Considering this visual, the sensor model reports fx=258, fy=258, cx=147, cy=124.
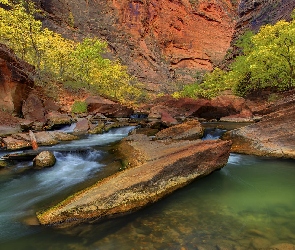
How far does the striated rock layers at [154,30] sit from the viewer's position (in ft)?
196

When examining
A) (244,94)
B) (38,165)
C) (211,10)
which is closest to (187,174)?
(38,165)

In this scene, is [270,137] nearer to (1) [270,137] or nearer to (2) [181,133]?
(1) [270,137]

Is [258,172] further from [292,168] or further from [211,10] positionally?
[211,10]

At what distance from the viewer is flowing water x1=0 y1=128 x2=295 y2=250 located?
4.17 meters

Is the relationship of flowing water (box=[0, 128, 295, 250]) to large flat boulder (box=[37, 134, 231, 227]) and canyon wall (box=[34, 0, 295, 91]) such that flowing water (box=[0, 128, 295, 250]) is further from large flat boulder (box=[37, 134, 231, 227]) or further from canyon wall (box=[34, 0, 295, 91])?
canyon wall (box=[34, 0, 295, 91])

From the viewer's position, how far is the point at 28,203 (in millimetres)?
5727

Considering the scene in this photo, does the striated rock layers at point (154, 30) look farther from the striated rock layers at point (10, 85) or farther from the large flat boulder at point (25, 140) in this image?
the large flat boulder at point (25, 140)

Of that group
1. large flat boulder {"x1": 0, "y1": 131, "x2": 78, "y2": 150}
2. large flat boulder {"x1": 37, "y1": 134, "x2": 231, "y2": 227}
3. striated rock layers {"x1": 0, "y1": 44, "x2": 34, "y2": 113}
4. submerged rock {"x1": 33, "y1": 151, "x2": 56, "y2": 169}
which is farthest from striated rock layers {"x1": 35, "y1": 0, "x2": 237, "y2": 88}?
large flat boulder {"x1": 37, "y1": 134, "x2": 231, "y2": 227}

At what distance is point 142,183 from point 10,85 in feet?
43.2

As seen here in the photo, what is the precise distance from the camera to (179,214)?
5.13 meters

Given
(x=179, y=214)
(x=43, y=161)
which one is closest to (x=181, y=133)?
(x=43, y=161)

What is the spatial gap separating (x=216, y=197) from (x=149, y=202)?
169cm

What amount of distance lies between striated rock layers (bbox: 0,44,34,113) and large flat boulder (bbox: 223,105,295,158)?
12.3 meters

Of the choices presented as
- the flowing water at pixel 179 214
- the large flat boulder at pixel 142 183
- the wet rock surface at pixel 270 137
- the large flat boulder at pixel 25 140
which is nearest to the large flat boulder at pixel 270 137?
the wet rock surface at pixel 270 137
